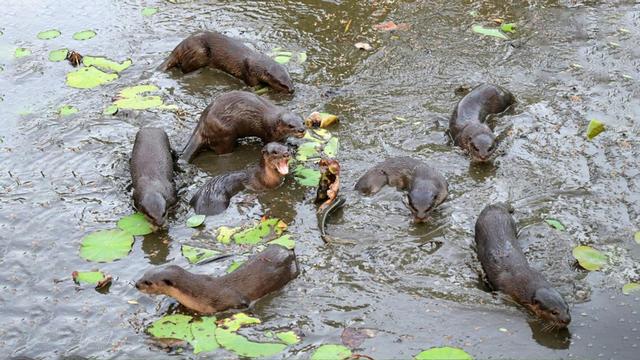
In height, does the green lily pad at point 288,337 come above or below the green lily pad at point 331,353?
below

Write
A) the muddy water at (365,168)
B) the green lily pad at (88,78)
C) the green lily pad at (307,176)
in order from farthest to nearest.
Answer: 1. the green lily pad at (88,78)
2. the green lily pad at (307,176)
3. the muddy water at (365,168)

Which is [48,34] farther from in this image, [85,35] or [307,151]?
[307,151]

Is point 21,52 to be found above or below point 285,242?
above

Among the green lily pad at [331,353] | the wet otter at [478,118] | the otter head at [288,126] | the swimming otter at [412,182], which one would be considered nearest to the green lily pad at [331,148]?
the otter head at [288,126]

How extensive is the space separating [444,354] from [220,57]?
177 inches

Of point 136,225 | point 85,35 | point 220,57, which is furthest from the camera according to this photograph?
point 85,35

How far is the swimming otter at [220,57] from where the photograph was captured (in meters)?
7.53

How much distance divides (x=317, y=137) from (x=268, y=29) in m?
2.42

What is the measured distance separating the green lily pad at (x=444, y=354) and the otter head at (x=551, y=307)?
1.78ft

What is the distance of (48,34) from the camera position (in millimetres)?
8547

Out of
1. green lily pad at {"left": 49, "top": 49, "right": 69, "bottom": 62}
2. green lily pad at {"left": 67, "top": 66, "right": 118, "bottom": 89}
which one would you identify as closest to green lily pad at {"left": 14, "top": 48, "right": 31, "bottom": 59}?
green lily pad at {"left": 49, "top": 49, "right": 69, "bottom": 62}

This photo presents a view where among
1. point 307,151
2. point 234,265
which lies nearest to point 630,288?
point 234,265

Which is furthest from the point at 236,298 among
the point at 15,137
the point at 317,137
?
the point at 15,137

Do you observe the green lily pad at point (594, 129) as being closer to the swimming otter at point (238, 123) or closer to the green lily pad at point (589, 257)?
the green lily pad at point (589, 257)
